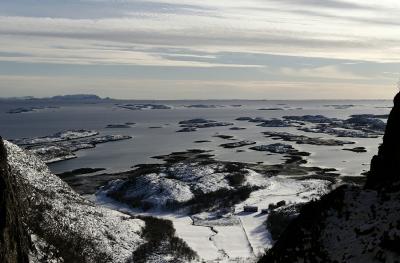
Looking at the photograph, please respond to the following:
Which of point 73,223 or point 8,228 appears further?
point 73,223

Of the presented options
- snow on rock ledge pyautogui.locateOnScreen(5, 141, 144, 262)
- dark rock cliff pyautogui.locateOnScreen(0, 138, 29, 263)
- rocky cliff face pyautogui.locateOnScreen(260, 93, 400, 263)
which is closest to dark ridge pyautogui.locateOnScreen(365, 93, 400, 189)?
rocky cliff face pyautogui.locateOnScreen(260, 93, 400, 263)

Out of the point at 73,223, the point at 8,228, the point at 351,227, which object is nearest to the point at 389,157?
the point at 351,227

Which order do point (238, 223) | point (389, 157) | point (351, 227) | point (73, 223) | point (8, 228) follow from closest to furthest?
point (351, 227), point (389, 157), point (8, 228), point (73, 223), point (238, 223)

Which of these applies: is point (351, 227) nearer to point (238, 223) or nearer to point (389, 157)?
point (389, 157)

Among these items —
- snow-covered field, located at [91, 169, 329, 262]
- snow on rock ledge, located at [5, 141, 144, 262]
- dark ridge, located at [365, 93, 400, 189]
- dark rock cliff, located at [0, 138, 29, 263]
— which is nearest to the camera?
dark ridge, located at [365, 93, 400, 189]

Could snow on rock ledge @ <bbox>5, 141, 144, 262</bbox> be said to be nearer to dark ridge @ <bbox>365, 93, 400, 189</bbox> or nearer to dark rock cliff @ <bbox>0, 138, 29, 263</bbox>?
dark rock cliff @ <bbox>0, 138, 29, 263</bbox>

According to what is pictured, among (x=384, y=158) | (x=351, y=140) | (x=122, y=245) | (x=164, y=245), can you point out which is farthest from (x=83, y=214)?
(x=351, y=140)
